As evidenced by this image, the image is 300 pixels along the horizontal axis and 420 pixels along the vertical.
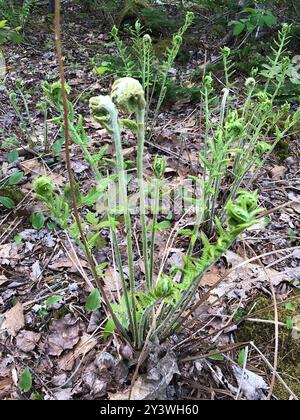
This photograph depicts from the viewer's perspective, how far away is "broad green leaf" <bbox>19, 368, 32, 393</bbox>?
1.58 meters

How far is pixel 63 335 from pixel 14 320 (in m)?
0.25

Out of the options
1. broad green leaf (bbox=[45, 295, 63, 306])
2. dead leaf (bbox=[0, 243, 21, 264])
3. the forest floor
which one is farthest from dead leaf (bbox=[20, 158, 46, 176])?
broad green leaf (bbox=[45, 295, 63, 306])

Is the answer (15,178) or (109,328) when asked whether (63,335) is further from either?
(15,178)

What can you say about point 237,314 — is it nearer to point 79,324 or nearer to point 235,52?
point 79,324

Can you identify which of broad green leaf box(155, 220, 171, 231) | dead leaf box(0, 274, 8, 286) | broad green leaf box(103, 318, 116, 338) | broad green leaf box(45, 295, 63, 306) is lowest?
dead leaf box(0, 274, 8, 286)

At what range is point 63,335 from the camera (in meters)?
1.79

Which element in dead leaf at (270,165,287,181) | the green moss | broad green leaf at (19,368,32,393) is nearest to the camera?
broad green leaf at (19,368,32,393)

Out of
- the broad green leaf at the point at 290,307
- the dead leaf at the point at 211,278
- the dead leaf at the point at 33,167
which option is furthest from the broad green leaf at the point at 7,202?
the broad green leaf at the point at 290,307

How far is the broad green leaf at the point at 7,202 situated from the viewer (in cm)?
232

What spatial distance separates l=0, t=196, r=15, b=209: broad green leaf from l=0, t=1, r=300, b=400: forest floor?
6 cm

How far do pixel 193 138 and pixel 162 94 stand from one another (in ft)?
1.63

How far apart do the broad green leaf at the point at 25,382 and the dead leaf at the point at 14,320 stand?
0.24 m

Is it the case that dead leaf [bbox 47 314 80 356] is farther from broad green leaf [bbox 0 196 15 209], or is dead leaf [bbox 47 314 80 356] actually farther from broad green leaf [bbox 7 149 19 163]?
broad green leaf [bbox 7 149 19 163]

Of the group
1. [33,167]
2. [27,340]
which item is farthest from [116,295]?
[33,167]
